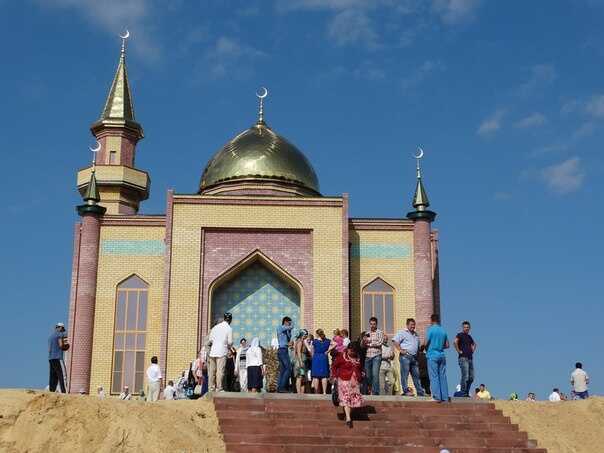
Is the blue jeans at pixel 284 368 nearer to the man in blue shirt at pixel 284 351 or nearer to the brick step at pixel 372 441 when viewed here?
the man in blue shirt at pixel 284 351

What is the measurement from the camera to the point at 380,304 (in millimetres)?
22484

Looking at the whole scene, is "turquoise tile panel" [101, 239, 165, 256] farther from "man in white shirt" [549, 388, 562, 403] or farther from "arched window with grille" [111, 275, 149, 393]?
"man in white shirt" [549, 388, 562, 403]

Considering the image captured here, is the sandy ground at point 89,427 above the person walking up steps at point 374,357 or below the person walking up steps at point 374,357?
below

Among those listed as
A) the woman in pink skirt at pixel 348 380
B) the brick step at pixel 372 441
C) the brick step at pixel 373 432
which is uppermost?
the woman in pink skirt at pixel 348 380

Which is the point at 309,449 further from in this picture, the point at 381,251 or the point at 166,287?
the point at 381,251

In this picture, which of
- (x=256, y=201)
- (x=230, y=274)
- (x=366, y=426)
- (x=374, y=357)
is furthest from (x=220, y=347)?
(x=256, y=201)

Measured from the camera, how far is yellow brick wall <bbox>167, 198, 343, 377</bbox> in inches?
837

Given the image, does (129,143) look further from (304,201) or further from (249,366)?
(249,366)

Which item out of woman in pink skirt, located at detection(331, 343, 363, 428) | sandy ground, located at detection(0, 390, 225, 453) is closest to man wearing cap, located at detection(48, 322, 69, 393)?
sandy ground, located at detection(0, 390, 225, 453)

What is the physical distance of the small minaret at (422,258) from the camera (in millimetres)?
22031

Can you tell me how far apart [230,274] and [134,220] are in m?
2.88

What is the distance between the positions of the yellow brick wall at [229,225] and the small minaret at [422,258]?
77.9 inches

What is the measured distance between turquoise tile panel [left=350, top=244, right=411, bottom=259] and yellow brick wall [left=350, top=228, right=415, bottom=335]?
6 cm

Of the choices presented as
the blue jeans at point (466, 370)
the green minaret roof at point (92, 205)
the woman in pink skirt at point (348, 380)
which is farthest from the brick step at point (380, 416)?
the green minaret roof at point (92, 205)
